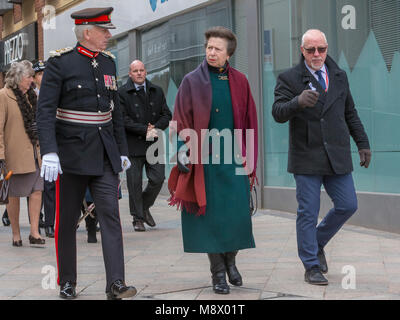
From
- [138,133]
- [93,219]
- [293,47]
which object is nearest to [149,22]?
[293,47]

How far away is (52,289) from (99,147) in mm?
1200

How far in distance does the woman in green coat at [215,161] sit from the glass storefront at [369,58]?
3301 millimetres

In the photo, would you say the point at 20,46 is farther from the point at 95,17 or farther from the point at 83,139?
the point at 83,139

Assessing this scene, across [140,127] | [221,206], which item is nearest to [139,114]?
[140,127]

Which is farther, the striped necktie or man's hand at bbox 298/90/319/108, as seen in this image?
the striped necktie

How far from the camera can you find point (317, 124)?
5469 millimetres

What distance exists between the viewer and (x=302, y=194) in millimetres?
5496

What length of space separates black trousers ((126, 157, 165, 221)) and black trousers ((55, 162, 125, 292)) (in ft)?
11.7

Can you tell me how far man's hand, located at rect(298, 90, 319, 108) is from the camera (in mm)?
5172

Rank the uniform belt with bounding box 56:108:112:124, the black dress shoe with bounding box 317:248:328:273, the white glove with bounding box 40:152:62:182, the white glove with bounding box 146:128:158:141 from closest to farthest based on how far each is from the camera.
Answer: the white glove with bounding box 40:152:62:182, the uniform belt with bounding box 56:108:112:124, the black dress shoe with bounding box 317:248:328:273, the white glove with bounding box 146:128:158:141

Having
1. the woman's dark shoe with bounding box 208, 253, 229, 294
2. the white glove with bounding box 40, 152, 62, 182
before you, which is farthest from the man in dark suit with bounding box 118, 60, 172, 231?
the white glove with bounding box 40, 152, 62, 182

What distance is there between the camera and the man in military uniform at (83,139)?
4.85m

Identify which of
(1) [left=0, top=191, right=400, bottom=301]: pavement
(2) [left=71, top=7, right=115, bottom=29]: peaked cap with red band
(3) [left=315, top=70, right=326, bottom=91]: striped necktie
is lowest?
(1) [left=0, top=191, right=400, bottom=301]: pavement

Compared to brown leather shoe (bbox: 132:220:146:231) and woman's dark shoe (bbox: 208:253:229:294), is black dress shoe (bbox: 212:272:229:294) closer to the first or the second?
woman's dark shoe (bbox: 208:253:229:294)
